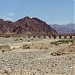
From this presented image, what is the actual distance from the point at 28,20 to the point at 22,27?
44.8 feet

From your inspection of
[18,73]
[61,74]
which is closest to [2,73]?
[18,73]

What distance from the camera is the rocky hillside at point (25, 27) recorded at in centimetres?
16423

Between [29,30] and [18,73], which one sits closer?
[18,73]

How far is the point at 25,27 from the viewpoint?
6575 inches

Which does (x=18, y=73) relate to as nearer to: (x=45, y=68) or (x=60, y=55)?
(x=45, y=68)

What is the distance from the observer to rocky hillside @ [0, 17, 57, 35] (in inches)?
6466

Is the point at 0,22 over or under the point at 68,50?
over

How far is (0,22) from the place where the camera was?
7151 inches

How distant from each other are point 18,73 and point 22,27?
153 metres

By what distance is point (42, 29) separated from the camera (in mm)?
175500

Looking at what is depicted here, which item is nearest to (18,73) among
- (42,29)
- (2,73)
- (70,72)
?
(2,73)

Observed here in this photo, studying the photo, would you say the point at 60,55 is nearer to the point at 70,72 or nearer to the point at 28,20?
the point at 70,72

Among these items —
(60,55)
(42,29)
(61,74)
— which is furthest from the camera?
(42,29)

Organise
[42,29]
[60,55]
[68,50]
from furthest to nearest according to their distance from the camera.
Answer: [42,29] < [68,50] < [60,55]
